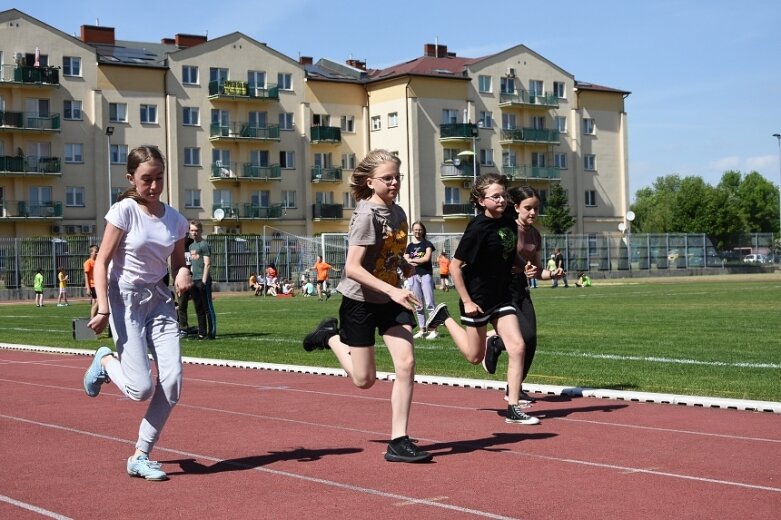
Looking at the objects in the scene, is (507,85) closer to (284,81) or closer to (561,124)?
(561,124)

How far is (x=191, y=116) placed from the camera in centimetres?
7388

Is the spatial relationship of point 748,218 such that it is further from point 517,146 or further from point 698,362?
point 698,362

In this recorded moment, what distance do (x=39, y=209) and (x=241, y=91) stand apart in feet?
50.3

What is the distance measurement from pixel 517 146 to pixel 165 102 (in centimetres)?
2756

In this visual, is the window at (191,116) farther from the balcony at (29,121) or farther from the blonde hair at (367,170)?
the blonde hair at (367,170)

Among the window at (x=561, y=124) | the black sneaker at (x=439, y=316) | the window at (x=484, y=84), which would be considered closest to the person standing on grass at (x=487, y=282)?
the black sneaker at (x=439, y=316)

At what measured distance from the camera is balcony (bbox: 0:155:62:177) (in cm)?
6756

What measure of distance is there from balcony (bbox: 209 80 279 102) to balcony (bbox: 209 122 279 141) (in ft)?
6.20

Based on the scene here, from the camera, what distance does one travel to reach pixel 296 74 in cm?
7781

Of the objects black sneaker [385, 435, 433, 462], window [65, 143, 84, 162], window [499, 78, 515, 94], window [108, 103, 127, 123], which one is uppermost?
window [499, 78, 515, 94]

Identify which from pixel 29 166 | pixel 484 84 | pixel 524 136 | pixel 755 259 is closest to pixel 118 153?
pixel 29 166

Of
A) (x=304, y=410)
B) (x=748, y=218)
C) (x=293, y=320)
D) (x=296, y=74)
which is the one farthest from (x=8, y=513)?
(x=748, y=218)

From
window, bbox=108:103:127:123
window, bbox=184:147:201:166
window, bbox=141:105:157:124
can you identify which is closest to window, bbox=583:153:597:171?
window, bbox=184:147:201:166

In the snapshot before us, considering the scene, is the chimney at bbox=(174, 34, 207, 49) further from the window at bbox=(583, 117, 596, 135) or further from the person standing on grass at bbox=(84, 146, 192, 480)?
the person standing on grass at bbox=(84, 146, 192, 480)
